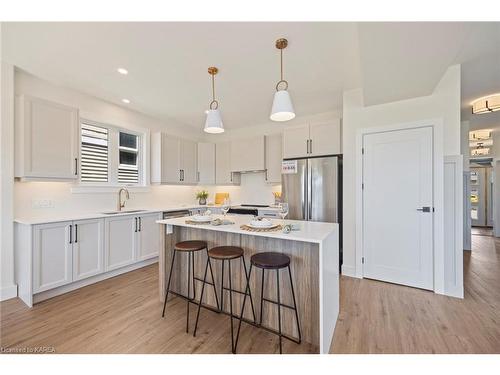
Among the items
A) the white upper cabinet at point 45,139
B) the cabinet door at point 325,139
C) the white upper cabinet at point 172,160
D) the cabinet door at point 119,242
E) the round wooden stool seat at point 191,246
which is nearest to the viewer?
the round wooden stool seat at point 191,246

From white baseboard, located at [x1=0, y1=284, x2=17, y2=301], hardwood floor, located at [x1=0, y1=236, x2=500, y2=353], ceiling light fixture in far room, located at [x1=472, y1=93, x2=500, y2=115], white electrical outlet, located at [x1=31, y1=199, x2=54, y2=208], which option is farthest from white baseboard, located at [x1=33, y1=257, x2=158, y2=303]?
ceiling light fixture in far room, located at [x1=472, y1=93, x2=500, y2=115]

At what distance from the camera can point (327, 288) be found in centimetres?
162

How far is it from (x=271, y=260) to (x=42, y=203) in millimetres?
3057

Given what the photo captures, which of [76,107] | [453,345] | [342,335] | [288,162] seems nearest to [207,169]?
[288,162]

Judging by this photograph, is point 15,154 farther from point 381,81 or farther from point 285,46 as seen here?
point 381,81

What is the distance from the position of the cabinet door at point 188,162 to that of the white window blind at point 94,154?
1.36 m

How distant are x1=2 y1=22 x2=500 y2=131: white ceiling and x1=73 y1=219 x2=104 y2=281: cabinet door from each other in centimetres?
186

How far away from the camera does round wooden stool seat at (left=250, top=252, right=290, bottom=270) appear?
1.56 meters

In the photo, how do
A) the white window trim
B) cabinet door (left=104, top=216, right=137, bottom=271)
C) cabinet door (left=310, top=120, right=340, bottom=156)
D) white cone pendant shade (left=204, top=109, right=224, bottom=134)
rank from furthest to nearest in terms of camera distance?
cabinet door (left=310, top=120, right=340, bottom=156) < the white window trim < cabinet door (left=104, top=216, right=137, bottom=271) < white cone pendant shade (left=204, top=109, right=224, bottom=134)

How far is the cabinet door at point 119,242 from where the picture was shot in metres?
2.95

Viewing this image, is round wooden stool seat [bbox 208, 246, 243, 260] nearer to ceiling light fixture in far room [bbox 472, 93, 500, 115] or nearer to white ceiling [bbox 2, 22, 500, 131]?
white ceiling [bbox 2, 22, 500, 131]

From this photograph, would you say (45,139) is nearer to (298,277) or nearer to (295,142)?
(298,277)

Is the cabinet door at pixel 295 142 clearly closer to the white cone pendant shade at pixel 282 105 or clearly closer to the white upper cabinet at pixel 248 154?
the white upper cabinet at pixel 248 154

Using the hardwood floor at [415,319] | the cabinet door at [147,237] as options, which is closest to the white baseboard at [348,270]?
the hardwood floor at [415,319]
